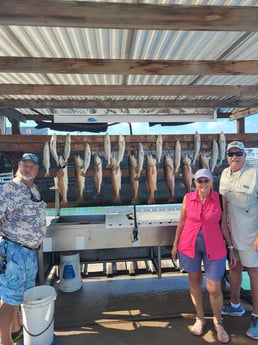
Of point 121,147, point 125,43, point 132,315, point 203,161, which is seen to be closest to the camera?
point 125,43

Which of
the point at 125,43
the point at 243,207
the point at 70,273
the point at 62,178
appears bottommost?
the point at 70,273

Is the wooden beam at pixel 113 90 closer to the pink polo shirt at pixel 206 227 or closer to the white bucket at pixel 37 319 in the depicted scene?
the pink polo shirt at pixel 206 227

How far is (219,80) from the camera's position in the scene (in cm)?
358

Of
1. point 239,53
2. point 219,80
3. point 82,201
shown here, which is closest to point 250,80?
point 219,80

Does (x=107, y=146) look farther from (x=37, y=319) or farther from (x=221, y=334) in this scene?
(x=221, y=334)

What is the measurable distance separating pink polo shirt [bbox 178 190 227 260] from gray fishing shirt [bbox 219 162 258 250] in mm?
198

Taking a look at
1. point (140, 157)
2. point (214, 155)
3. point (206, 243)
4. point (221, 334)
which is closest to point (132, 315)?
point (221, 334)

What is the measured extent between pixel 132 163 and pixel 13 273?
1.86 meters

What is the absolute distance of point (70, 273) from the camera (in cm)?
359

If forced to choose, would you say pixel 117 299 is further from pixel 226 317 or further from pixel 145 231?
pixel 226 317

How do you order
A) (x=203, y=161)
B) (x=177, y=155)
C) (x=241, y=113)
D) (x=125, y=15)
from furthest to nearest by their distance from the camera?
1. (x=241, y=113)
2. (x=203, y=161)
3. (x=177, y=155)
4. (x=125, y=15)

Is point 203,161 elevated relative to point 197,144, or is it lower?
lower

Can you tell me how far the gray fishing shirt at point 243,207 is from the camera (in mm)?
2543

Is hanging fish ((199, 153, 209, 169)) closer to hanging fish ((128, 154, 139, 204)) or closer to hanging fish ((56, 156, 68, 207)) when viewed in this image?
hanging fish ((128, 154, 139, 204))
